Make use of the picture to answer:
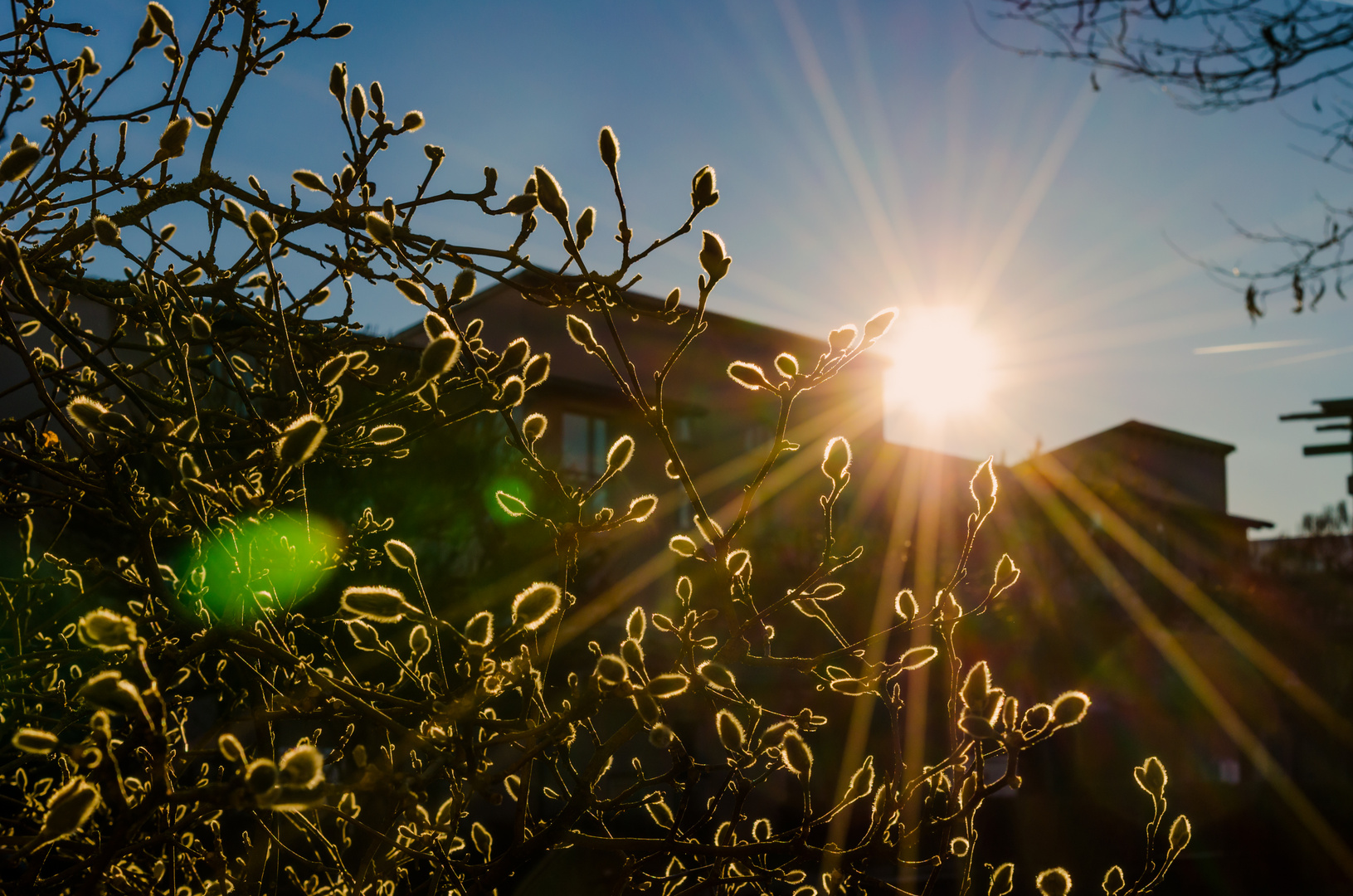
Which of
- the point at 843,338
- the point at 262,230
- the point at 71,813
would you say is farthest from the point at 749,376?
the point at 71,813

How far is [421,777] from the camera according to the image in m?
1.38

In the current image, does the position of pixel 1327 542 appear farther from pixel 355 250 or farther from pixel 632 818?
pixel 355 250

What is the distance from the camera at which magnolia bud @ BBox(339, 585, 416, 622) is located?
1.24m

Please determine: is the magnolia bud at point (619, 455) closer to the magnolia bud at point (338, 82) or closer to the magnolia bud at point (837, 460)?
the magnolia bud at point (837, 460)

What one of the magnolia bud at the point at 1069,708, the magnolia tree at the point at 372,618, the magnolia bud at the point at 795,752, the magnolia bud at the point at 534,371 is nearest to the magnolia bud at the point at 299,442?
the magnolia tree at the point at 372,618

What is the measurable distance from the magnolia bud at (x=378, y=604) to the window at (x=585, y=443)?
770 inches

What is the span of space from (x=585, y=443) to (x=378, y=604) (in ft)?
67.4

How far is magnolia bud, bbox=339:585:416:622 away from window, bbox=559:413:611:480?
64.2ft

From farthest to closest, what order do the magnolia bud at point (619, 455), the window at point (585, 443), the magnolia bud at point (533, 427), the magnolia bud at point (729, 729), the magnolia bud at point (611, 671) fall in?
the window at point (585, 443) < the magnolia bud at point (533, 427) < the magnolia bud at point (619, 455) < the magnolia bud at point (729, 729) < the magnolia bud at point (611, 671)

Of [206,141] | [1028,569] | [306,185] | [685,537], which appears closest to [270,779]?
[685,537]

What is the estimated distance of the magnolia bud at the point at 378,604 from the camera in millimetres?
1236

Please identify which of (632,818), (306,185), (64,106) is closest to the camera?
(306,185)

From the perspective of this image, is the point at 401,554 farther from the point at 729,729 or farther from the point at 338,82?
the point at 338,82

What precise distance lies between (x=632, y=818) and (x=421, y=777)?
598 inches
